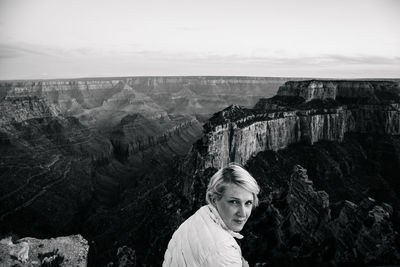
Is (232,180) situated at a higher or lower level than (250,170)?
higher

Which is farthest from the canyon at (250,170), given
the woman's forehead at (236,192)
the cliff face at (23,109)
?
the woman's forehead at (236,192)

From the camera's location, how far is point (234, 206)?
4156mm

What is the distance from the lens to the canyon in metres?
26.2

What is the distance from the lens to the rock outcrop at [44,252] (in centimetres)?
1571

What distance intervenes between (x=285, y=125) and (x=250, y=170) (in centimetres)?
2035

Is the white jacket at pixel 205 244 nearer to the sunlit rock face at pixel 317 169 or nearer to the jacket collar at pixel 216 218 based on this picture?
the jacket collar at pixel 216 218

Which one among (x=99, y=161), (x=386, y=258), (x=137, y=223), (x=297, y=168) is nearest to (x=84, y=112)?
(x=99, y=161)

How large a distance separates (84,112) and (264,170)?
137081 millimetres

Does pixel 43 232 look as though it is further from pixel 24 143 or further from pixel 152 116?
pixel 152 116

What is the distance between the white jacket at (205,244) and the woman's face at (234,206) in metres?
0.10

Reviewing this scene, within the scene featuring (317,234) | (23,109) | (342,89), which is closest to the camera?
(317,234)

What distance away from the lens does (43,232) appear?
183 feet

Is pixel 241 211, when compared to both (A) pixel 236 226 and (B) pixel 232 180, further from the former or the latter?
(B) pixel 232 180

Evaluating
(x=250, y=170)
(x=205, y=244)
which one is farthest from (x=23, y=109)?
(x=205, y=244)
